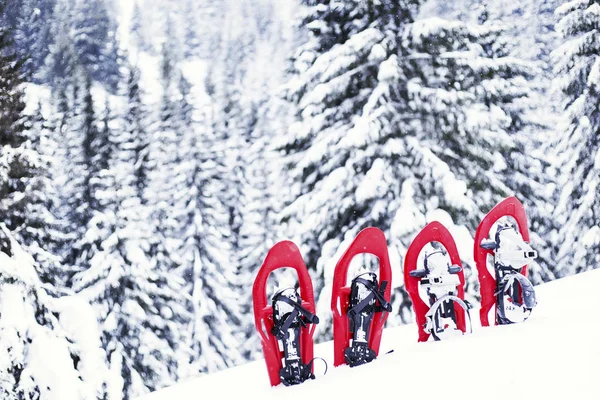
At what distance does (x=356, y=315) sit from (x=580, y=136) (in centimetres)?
1500

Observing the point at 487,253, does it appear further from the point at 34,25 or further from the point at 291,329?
the point at 34,25

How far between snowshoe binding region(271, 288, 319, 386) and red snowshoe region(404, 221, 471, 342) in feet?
3.00

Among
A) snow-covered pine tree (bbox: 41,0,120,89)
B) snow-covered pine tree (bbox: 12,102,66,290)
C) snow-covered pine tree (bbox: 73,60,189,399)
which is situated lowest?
snow-covered pine tree (bbox: 73,60,189,399)

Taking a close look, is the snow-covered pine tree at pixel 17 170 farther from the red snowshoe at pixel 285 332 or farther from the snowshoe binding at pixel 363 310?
the snowshoe binding at pixel 363 310

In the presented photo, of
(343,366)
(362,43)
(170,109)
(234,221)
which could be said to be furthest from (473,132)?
(170,109)

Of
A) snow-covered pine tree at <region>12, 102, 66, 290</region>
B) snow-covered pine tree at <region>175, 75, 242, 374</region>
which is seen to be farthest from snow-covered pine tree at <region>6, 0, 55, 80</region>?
snow-covered pine tree at <region>12, 102, 66, 290</region>

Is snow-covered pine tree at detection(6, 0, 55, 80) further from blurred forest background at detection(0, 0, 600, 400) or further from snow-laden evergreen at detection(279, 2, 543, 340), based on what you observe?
snow-laden evergreen at detection(279, 2, 543, 340)

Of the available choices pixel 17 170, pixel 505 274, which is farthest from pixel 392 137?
pixel 505 274

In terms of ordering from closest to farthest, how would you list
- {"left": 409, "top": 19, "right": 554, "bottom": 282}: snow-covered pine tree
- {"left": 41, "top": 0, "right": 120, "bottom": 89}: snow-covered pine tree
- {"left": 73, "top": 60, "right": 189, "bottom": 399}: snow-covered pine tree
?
1. {"left": 409, "top": 19, "right": 554, "bottom": 282}: snow-covered pine tree
2. {"left": 73, "top": 60, "right": 189, "bottom": 399}: snow-covered pine tree
3. {"left": 41, "top": 0, "right": 120, "bottom": 89}: snow-covered pine tree

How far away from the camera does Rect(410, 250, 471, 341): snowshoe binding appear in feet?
15.7

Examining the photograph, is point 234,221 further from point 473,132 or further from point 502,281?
point 502,281

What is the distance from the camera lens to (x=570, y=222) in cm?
1769

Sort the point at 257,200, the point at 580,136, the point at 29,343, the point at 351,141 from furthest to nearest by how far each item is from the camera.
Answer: the point at 257,200 → the point at 580,136 → the point at 351,141 → the point at 29,343

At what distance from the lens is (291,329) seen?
14.9 feet
